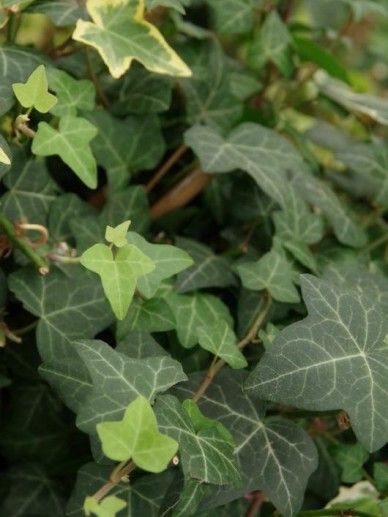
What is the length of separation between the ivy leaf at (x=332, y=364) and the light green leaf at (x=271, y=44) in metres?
0.51

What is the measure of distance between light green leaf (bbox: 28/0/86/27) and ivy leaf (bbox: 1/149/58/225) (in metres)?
0.17

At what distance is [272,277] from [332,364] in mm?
204

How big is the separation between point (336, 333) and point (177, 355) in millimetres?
240

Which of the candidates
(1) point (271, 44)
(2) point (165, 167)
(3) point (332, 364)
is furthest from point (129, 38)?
(3) point (332, 364)

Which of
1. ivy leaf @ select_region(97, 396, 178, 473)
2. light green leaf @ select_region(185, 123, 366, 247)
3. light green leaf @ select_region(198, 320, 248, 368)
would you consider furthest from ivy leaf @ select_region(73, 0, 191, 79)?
ivy leaf @ select_region(97, 396, 178, 473)

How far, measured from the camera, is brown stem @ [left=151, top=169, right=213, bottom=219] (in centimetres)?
109

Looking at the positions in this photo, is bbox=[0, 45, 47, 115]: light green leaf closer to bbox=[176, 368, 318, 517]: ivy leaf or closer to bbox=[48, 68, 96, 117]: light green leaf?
bbox=[48, 68, 96, 117]: light green leaf

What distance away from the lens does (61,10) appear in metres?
0.92

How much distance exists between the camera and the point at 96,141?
1030mm

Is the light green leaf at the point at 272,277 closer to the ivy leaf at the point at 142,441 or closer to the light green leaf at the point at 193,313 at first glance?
the light green leaf at the point at 193,313

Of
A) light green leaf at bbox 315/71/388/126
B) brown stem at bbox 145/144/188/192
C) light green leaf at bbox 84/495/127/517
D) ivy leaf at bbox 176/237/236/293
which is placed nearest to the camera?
Result: light green leaf at bbox 84/495/127/517

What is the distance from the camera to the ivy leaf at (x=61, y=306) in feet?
2.79

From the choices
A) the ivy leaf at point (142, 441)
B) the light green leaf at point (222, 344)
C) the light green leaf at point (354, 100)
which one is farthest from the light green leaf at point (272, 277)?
the light green leaf at point (354, 100)

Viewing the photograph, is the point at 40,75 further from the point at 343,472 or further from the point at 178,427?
the point at 343,472
